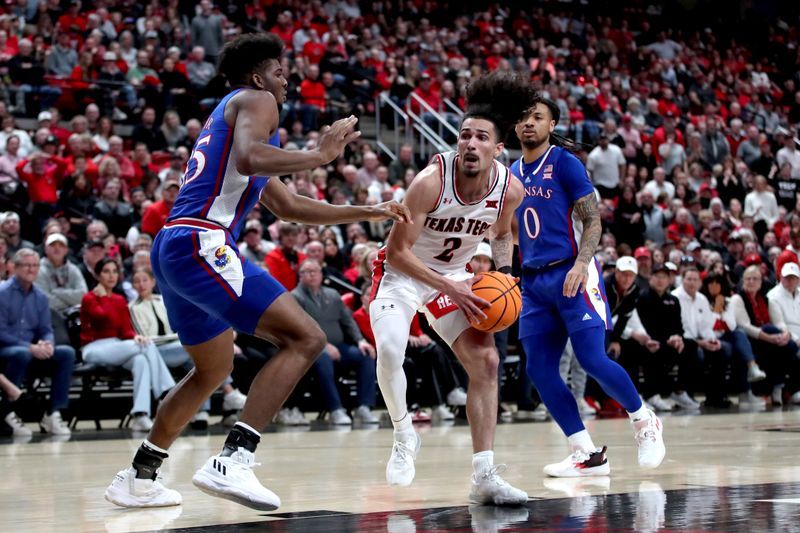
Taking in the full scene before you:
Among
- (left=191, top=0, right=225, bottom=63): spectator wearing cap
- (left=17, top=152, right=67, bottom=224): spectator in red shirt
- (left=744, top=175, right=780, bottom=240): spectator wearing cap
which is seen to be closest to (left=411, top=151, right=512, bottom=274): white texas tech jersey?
(left=17, top=152, right=67, bottom=224): spectator in red shirt

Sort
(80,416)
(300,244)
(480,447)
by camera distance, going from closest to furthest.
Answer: (480,447), (80,416), (300,244)

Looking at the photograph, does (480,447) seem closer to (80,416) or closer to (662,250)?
(80,416)

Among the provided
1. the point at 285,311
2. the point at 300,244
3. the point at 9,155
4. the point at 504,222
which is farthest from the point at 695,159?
the point at 285,311

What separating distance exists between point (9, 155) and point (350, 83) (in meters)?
6.90

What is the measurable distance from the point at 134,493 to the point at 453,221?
6.44 feet

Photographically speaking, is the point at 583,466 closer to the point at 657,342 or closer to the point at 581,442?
the point at 581,442

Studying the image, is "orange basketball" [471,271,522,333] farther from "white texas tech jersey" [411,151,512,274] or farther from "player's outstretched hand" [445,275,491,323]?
"white texas tech jersey" [411,151,512,274]

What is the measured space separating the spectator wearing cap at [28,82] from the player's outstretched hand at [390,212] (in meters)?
11.5

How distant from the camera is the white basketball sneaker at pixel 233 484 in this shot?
4.78 meters

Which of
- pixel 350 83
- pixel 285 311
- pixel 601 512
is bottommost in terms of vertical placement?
pixel 601 512

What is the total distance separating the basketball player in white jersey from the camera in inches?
226

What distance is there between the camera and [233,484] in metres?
4.78

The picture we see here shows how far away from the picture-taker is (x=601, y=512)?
499 cm

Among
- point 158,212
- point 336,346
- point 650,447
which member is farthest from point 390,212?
point 158,212
